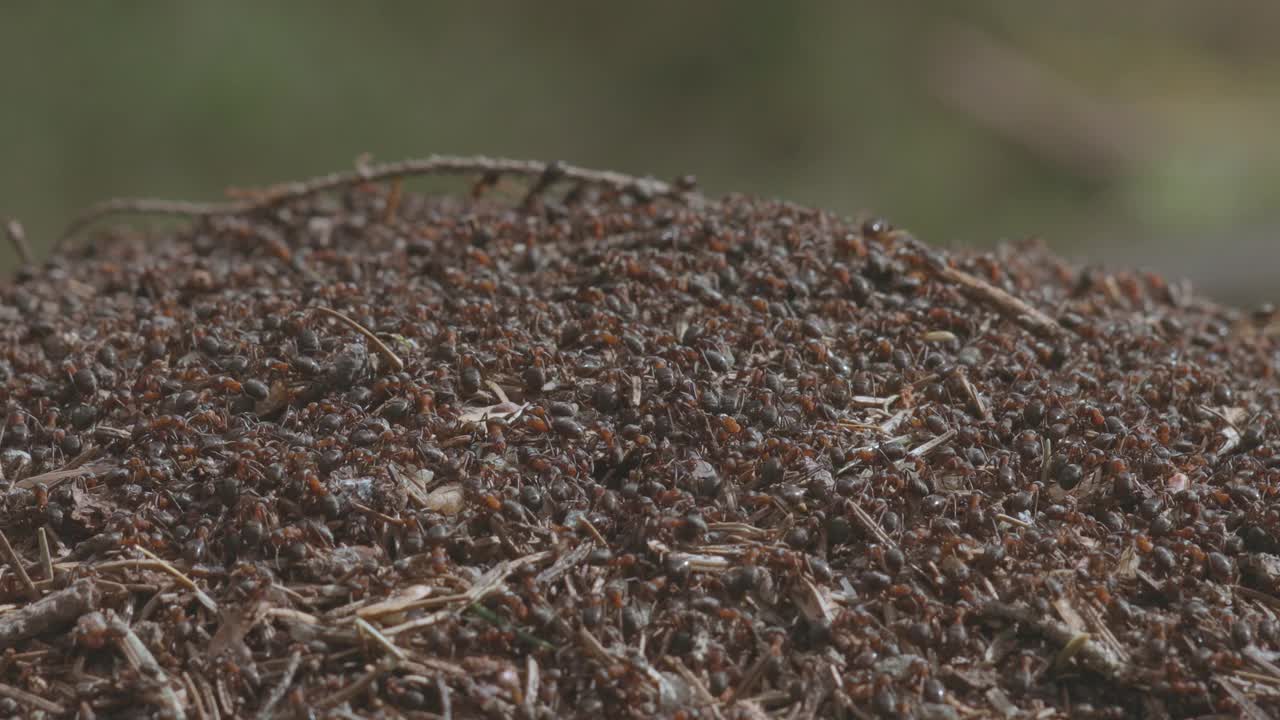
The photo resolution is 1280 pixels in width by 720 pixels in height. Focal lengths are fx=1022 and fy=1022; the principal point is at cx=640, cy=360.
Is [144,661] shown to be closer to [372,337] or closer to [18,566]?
[18,566]

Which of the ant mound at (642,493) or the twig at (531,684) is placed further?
the ant mound at (642,493)

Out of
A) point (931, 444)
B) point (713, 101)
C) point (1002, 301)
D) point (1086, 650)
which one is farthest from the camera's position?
point (713, 101)

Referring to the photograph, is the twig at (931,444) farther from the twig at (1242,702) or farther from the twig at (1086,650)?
the twig at (1242,702)

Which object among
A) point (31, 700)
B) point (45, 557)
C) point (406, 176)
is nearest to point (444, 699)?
point (31, 700)

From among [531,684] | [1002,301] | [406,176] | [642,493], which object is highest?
[406,176]

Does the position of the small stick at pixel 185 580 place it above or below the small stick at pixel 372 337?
below

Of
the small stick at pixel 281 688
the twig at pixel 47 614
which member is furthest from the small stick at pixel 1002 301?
the twig at pixel 47 614

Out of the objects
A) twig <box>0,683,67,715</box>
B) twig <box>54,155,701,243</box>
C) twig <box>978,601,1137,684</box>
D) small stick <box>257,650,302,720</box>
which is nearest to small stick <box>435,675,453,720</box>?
small stick <box>257,650,302,720</box>
